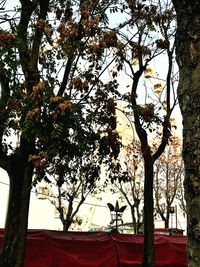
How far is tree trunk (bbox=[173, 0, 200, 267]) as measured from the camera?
2.27m

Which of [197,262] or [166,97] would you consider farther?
[166,97]

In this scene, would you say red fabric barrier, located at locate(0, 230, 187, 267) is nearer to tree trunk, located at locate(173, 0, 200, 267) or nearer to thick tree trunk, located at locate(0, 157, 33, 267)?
thick tree trunk, located at locate(0, 157, 33, 267)

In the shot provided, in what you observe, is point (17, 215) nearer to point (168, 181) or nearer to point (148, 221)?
point (148, 221)

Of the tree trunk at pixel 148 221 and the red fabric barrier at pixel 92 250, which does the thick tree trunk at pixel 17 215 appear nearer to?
the red fabric barrier at pixel 92 250

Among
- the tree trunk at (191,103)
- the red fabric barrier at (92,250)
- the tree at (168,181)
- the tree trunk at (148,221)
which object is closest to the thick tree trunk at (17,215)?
the red fabric barrier at (92,250)

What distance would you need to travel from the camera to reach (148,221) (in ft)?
39.3

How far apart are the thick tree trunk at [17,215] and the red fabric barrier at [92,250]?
1.90 meters

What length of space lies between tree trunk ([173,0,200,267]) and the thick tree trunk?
7.07 metres

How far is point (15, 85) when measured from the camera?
9297 mm

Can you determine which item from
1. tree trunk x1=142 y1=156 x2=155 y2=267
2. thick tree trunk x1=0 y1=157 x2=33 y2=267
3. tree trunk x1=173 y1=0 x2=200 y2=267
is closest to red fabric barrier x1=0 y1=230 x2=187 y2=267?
tree trunk x1=142 y1=156 x2=155 y2=267

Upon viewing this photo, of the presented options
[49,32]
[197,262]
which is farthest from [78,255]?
[197,262]

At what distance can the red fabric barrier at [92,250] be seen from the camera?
444 inches

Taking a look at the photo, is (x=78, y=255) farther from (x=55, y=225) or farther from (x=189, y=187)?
(x=55, y=225)

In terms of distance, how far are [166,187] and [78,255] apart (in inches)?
955
